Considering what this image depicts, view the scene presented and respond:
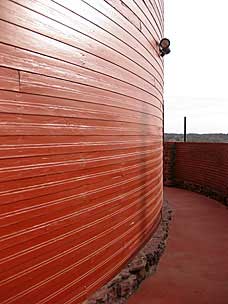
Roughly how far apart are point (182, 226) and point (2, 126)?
18.2 feet

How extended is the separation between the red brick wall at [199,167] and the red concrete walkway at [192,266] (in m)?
2.41

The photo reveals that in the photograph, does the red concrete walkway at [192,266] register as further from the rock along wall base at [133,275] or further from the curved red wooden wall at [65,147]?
the curved red wooden wall at [65,147]

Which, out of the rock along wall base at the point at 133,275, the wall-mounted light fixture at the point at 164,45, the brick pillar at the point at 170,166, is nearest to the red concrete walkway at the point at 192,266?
the rock along wall base at the point at 133,275

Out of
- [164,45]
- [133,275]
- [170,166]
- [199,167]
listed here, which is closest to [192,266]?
[133,275]

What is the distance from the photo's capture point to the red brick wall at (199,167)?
1017 centimetres

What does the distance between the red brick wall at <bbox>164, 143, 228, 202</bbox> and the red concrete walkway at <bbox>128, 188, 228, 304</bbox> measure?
2.41m

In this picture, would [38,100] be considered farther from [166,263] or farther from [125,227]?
[166,263]

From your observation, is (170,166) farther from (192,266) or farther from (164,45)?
(192,266)

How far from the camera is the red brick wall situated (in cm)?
1017

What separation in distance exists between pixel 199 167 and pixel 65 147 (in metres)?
10.0

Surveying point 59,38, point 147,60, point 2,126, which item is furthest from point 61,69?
point 147,60

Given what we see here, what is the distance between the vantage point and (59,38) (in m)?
2.50

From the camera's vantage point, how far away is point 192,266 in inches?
183

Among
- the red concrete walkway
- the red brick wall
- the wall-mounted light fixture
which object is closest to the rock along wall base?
the red concrete walkway
